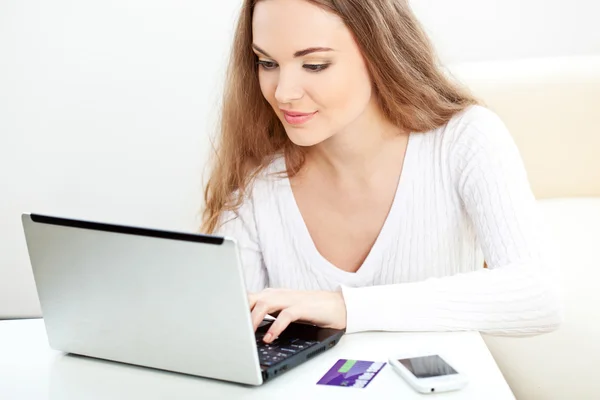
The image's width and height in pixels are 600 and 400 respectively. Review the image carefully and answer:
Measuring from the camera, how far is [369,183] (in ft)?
5.36

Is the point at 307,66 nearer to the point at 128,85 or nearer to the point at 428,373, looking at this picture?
the point at 428,373

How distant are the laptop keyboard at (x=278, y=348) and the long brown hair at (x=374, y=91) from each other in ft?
1.83

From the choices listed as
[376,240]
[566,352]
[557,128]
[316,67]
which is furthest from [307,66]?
[557,128]

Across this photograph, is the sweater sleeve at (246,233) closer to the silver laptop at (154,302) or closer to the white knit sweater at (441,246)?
the white knit sweater at (441,246)

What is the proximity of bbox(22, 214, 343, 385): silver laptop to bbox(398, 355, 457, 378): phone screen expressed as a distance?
138 mm

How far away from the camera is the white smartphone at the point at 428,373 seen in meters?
1.00

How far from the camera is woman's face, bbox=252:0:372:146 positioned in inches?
55.4

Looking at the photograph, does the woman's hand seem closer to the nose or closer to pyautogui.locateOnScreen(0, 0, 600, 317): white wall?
the nose

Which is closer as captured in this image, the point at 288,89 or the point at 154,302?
the point at 154,302

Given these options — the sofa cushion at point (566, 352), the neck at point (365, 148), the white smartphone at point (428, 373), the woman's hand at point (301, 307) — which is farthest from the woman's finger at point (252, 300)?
the sofa cushion at point (566, 352)

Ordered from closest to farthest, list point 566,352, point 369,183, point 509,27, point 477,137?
point 477,137, point 369,183, point 566,352, point 509,27

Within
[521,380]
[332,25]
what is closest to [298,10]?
[332,25]

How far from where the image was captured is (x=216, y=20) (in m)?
2.60

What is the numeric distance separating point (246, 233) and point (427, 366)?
71 centimetres
